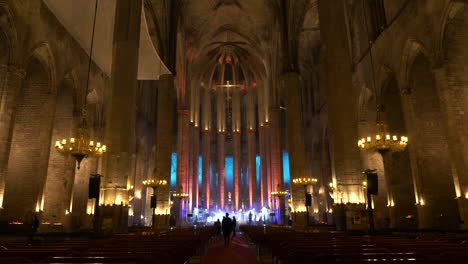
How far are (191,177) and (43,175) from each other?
74.9 feet

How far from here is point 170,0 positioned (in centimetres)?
2441

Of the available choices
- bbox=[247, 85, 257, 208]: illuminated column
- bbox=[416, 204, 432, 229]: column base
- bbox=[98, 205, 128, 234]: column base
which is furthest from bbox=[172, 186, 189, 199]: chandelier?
bbox=[416, 204, 432, 229]: column base

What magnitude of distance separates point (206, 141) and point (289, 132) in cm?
2192

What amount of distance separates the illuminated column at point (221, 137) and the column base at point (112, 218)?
31.3 metres

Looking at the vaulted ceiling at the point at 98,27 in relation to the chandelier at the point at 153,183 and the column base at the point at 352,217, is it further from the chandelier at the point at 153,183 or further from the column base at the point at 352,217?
the column base at the point at 352,217

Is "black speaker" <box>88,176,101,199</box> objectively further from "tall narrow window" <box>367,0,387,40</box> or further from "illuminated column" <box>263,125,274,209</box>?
"illuminated column" <box>263,125,274,209</box>

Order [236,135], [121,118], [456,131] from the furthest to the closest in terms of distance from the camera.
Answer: [236,135]
[456,131]
[121,118]

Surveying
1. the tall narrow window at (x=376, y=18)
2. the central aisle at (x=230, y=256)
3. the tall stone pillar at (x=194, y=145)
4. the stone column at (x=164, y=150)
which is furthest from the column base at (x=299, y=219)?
the tall stone pillar at (x=194, y=145)

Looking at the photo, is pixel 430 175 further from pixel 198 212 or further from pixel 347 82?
pixel 198 212

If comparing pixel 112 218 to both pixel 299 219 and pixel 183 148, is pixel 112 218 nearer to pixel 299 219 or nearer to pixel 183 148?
pixel 299 219

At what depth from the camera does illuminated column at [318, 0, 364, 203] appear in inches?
453

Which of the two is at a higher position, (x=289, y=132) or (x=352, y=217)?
(x=289, y=132)

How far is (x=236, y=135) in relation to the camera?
4322 cm

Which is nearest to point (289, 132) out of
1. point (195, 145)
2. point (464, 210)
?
point (464, 210)
